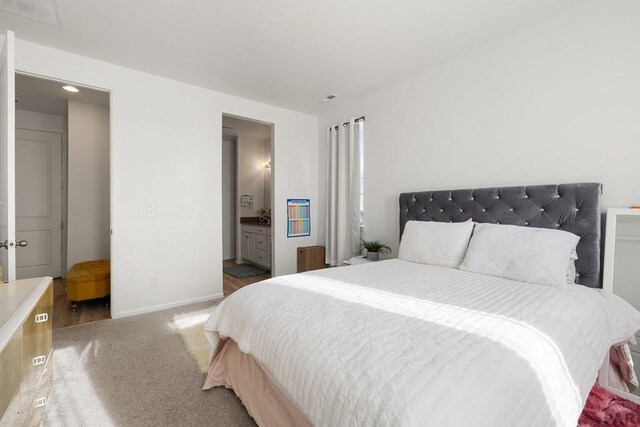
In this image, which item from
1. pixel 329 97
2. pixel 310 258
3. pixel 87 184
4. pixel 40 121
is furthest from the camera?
pixel 40 121

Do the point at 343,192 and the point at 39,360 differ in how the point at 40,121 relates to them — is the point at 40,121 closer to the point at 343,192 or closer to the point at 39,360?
the point at 39,360

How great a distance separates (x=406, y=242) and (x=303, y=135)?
2.52m

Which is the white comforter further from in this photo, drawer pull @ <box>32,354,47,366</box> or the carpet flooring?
drawer pull @ <box>32,354,47,366</box>

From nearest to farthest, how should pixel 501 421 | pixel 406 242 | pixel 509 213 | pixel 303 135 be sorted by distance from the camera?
pixel 501 421 → pixel 509 213 → pixel 406 242 → pixel 303 135

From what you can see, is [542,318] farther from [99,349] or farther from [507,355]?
[99,349]

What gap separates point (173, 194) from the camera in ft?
10.9

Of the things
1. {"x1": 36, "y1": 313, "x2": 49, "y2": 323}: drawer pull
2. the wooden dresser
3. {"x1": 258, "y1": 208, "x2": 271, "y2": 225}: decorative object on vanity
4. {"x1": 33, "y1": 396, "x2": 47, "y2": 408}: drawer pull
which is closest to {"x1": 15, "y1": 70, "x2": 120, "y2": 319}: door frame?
the wooden dresser

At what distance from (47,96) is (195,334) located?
366 cm

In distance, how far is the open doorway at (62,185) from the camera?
3.54 metres

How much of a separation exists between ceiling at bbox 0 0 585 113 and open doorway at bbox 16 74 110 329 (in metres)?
1.17

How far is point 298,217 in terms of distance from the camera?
14.6 ft

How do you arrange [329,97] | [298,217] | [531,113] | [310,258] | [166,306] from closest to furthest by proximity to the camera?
[531,113], [166,306], [329,97], [310,258], [298,217]

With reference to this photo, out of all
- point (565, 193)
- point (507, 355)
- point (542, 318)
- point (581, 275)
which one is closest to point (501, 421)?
point (507, 355)

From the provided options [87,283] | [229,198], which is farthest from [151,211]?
[229,198]
